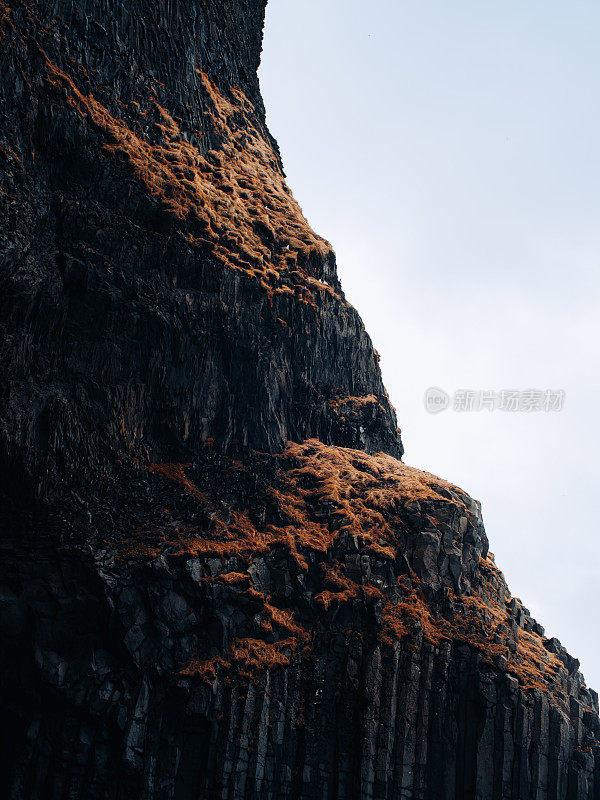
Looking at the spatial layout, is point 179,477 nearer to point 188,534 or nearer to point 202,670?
point 188,534

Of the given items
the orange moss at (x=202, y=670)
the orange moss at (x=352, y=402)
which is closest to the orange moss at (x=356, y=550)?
the orange moss at (x=202, y=670)

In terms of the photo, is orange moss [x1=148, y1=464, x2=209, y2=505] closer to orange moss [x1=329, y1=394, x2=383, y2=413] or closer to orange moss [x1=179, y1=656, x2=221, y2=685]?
orange moss [x1=179, y1=656, x2=221, y2=685]

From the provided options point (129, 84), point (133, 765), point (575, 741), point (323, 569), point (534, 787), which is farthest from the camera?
point (129, 84)

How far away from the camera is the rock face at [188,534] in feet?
86.9

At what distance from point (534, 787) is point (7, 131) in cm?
3664

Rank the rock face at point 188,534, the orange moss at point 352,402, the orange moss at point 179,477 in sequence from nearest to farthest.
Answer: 1. the rock face at point 188,534
2. the orange moss at point 179,477
3. the orange moss at point 352,402

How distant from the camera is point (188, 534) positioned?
30969 mm

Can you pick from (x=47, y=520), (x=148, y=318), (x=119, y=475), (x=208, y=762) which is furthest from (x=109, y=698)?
(x=148, y=318)

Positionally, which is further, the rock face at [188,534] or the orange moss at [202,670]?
the orange moss at [202,670]

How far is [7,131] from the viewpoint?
1140 inches

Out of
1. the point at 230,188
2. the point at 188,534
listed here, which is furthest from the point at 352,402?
the point at 188,534

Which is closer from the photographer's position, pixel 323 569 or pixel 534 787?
pixel 534 787

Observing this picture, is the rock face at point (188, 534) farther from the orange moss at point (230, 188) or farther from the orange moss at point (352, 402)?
the orange moss at point (352, 402)

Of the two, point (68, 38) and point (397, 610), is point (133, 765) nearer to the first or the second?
point (397, 610)
